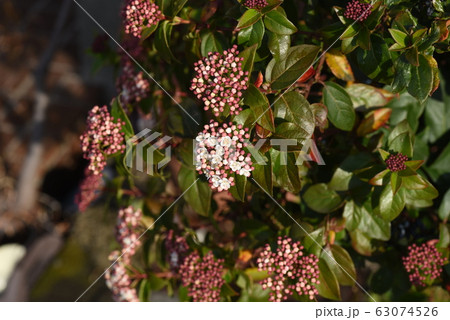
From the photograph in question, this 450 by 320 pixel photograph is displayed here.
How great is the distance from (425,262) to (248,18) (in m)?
0.62

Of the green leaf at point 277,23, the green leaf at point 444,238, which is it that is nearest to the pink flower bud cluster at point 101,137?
the green leaf at point 277,23

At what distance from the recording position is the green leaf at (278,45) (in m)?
0.87

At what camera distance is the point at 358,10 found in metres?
0.82

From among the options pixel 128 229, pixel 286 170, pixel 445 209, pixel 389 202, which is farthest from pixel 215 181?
pixel 445 209

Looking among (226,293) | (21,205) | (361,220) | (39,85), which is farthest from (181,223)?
(21,205)

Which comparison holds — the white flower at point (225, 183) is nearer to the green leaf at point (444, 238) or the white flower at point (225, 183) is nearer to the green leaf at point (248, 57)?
the green leaf at point (248, 57)

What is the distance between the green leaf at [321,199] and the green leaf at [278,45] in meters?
0.30

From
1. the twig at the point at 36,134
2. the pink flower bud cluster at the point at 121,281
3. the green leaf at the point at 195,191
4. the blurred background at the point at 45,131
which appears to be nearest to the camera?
the green leaf at the point at 195,191

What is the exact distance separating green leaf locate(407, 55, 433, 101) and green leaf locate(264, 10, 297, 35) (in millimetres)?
235

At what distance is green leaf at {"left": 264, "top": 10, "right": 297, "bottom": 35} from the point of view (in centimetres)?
85

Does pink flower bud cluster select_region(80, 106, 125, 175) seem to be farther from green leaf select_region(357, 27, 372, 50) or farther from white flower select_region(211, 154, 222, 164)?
green leaf select_region(357, 27, 372, 50)

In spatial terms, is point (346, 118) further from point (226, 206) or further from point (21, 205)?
point (21, 205)

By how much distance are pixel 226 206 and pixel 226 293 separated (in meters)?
0.27

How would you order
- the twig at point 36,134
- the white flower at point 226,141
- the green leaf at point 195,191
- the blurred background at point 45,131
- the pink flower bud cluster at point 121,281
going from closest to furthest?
the white flower at point 226,141 < the green leaf at point 195,191 < the pink flower bud cluster at point 121,281 < the twig at point 36,134 < the blurred background at point 45,131
